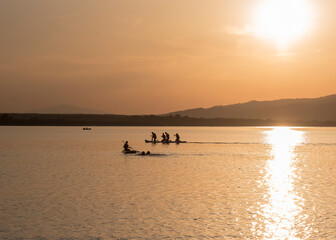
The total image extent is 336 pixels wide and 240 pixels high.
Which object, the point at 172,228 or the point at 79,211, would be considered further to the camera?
the point at 79,211

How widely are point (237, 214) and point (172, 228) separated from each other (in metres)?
3.95

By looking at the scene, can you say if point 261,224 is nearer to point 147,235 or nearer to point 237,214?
point 237,214

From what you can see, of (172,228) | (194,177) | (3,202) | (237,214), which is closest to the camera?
(172,228)

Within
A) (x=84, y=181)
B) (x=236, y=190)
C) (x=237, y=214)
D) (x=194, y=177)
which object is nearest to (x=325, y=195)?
(x=236, y=190)

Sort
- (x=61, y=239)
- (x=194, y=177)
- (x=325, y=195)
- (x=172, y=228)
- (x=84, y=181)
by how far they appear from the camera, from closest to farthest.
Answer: (x=61, y=239) → (x=172, y=228) → (x=325, y=195) → (x=84, y=181) → (x=194, y=177)

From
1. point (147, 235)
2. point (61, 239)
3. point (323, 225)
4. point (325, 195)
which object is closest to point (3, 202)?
point (61, 239)

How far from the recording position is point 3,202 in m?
23.8

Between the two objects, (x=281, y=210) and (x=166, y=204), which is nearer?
(x=281, y=210)

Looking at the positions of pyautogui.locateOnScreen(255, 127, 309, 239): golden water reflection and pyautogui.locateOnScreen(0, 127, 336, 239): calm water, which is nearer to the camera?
pyautogui.locateOnScreen(255, 127, 309, 239): golden water reflection

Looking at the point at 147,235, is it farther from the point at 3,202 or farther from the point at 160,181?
the point at 160,181

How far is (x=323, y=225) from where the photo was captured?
763 inches

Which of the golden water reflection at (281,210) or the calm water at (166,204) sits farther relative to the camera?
the calm water at (166,204)

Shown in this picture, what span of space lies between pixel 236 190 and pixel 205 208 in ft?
21.3

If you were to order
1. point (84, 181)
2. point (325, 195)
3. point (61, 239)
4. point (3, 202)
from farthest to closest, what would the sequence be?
point (84, 181) < point (325, 195) < point (3, 202) < point (61, 239)
